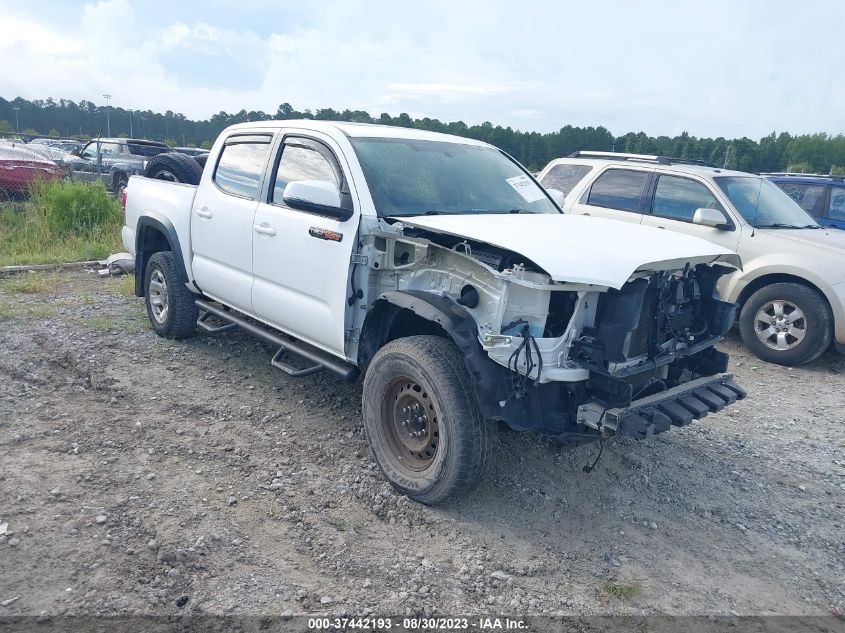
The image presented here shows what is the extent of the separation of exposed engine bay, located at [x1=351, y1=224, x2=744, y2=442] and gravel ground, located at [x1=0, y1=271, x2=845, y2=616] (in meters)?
0.68

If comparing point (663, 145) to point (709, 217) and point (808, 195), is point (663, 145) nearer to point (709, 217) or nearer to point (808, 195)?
point (808, 195)

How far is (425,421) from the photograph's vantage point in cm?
377

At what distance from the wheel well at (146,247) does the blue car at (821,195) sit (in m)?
8.13

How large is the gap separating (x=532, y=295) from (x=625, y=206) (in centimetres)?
512

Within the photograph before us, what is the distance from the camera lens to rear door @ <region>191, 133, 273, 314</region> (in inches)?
198

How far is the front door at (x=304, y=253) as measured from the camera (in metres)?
4.17

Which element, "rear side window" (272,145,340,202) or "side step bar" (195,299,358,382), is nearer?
"side step bar" (195,299,358,382)

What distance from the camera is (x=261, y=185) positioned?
16.3ft

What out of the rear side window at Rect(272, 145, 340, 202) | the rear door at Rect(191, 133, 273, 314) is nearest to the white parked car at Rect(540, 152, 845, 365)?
the rear side window at Rect(272, 145, 340, 202)

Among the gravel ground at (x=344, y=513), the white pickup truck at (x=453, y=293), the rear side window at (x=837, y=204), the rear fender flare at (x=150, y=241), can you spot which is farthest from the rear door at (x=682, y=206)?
the rear fender flare at (x=150, y=241)

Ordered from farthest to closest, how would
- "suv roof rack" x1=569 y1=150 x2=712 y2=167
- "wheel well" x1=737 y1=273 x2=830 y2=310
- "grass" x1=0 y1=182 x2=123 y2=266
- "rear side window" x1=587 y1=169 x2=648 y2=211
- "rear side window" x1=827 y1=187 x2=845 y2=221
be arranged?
1. "grass" x1=0 y1=182 x2=123 y2=266
2. "rear side window" x1=827 y1=187 x2=845 y2=221
3. "suv roof rack" x1=569 y1=150 x2=712 y2=167
4. "rear side window" x1=587 y1=169 x2=648 y2=211
5. "wheel well" x1=737 y1=273 x2=830 y2=310

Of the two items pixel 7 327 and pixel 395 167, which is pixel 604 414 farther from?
pixel 7 327

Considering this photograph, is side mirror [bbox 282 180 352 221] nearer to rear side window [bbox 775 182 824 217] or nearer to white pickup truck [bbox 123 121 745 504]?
white pickup truck [bbox 123 121 745 504]

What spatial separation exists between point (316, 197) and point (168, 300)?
2714 millimetres
